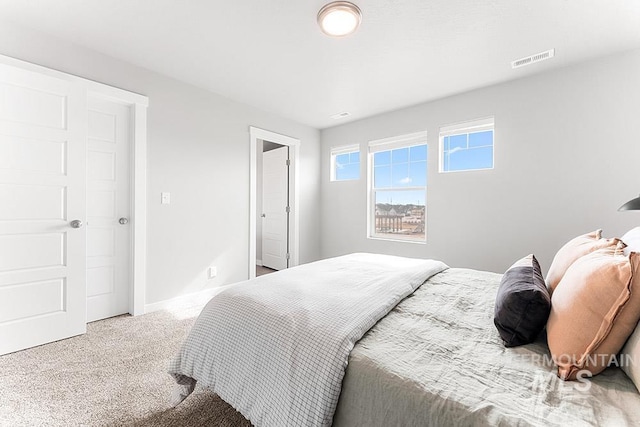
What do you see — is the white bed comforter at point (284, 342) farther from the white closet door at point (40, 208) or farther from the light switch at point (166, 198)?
the light switch at point (166, 198)

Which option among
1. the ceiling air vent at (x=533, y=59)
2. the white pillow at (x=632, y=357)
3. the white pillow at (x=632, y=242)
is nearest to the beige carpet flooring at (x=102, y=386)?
the white pillow at (x=632, y=357)

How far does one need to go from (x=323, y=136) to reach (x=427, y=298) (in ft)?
12.4

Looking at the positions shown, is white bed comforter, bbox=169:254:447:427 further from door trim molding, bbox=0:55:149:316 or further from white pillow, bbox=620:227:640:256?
door trim molding, bbox=0:55:149:316

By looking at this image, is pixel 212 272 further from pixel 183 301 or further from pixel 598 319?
pixel 598 319

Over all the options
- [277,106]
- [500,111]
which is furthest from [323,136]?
[500,111]

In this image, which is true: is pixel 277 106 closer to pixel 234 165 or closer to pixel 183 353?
pixel 234 165

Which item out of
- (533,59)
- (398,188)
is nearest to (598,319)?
(533,59)

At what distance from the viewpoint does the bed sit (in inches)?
29.6

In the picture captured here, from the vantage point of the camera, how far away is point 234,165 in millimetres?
3568

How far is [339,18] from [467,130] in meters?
2.14

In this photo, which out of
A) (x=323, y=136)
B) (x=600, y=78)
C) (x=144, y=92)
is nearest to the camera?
(x=600, y=78)

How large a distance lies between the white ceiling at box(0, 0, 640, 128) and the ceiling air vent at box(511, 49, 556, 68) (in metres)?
0.06

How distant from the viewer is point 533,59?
8.13 feet

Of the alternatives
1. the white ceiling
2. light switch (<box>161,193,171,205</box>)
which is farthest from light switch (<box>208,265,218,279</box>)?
the white ceiling
